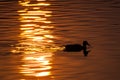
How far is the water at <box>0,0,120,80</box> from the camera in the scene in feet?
91.2

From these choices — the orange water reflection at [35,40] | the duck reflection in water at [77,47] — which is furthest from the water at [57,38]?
the duck reflection in water at [77,47]

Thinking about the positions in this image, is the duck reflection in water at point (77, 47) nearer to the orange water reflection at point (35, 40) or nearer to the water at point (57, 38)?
the water at point (57, 38)

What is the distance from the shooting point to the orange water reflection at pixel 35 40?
2825 centimetres

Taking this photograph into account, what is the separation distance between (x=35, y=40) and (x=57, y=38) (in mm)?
1157

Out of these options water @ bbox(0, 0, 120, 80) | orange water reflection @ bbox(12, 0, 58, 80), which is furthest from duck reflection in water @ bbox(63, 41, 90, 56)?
orange water reflection @ bbox(12, 0, 58, 80)

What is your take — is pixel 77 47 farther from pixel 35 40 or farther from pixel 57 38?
pixel 35 40

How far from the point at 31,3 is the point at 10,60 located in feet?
50.6

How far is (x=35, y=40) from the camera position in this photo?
32906mm

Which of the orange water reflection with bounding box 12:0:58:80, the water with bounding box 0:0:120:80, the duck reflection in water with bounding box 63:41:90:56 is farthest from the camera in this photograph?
the duck reflection in water with bounding box 63:41:90:56

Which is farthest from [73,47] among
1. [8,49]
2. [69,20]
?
[69,20]

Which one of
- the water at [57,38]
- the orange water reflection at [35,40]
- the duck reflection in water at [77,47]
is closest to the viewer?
the water at [57,38]

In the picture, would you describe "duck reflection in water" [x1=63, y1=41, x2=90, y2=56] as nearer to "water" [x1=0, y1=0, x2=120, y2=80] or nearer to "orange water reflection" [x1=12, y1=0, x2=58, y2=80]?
"water" [x1=0, y1=0, x2=120, y2=80]

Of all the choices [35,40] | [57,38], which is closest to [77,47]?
[57,38]

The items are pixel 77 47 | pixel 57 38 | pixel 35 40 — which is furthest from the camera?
pixel 57 38
